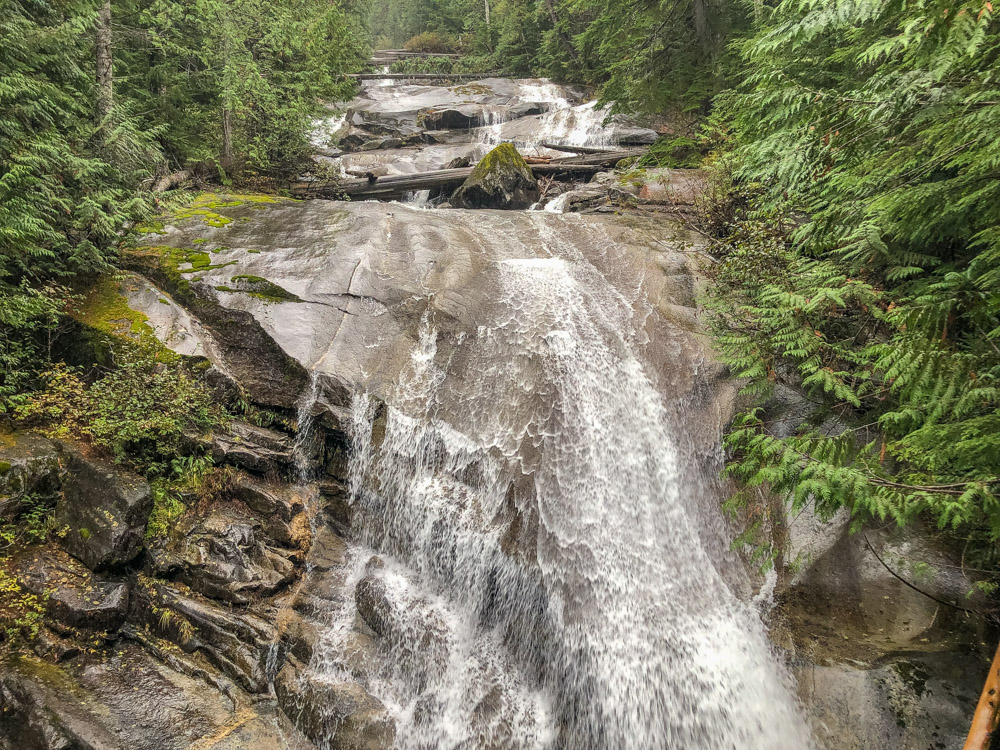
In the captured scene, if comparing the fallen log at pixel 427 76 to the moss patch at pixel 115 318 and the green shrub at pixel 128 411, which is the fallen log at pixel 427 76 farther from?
the green shrub at pixel 128 411

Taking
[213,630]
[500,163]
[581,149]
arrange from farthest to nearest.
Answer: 1. [581,149]
2. [500,163]
3. [213,630]

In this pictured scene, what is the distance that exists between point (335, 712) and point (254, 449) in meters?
3.81

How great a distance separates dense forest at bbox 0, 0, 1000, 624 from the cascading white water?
1464mm

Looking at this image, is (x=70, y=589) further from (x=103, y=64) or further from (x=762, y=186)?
(x=762, y=186)

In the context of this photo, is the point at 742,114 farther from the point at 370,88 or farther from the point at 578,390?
the point at 370,88

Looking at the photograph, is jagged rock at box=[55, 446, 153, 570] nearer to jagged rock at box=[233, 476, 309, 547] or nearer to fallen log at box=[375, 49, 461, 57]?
jagged rock at box=[233, 476, 309, 547]

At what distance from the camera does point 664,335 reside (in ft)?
28.1

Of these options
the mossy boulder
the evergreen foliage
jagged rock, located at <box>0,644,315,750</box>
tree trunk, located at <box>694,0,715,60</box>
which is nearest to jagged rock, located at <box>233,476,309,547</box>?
jagged rock, located at <box>0,644,315,750</box>

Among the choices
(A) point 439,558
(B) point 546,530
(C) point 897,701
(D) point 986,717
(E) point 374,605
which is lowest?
(E) point 374,605

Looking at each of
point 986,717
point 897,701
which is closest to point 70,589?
point 986,717

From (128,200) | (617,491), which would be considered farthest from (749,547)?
(128,200)

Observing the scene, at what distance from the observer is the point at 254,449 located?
746 centimetres

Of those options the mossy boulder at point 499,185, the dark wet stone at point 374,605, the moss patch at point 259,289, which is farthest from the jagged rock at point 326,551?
the mossy boulder at point 499,185

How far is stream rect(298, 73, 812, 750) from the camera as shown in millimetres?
5680
